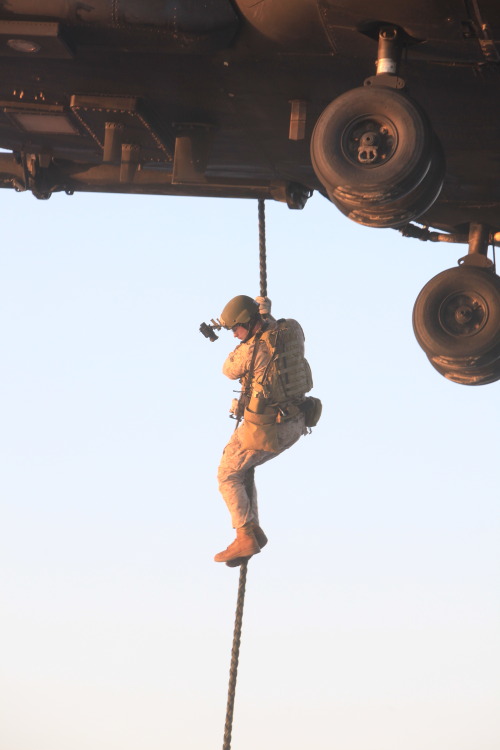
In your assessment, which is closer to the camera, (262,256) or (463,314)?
(463,314)

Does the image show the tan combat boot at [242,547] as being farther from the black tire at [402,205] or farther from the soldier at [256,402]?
the black tire at [402,205]

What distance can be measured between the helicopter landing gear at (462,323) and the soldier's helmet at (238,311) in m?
1.48

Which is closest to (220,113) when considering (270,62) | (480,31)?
(270,62)

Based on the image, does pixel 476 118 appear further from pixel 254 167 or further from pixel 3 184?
pixel 3 184

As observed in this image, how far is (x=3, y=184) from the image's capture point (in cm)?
1402

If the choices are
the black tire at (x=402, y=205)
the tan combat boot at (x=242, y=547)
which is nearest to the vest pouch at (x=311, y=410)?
the tan combat boot at (x=242, y=547)

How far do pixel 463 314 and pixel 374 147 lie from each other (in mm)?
3177

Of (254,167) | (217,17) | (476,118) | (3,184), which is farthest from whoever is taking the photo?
(3,184)

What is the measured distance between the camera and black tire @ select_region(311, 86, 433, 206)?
9.94 meters

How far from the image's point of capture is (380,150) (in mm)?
10055

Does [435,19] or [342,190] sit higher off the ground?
[435,19]

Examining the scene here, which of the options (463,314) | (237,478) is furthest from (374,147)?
(237,478)

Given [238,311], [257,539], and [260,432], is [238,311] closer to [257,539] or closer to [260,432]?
[260,432]

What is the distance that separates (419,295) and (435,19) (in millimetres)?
3772
